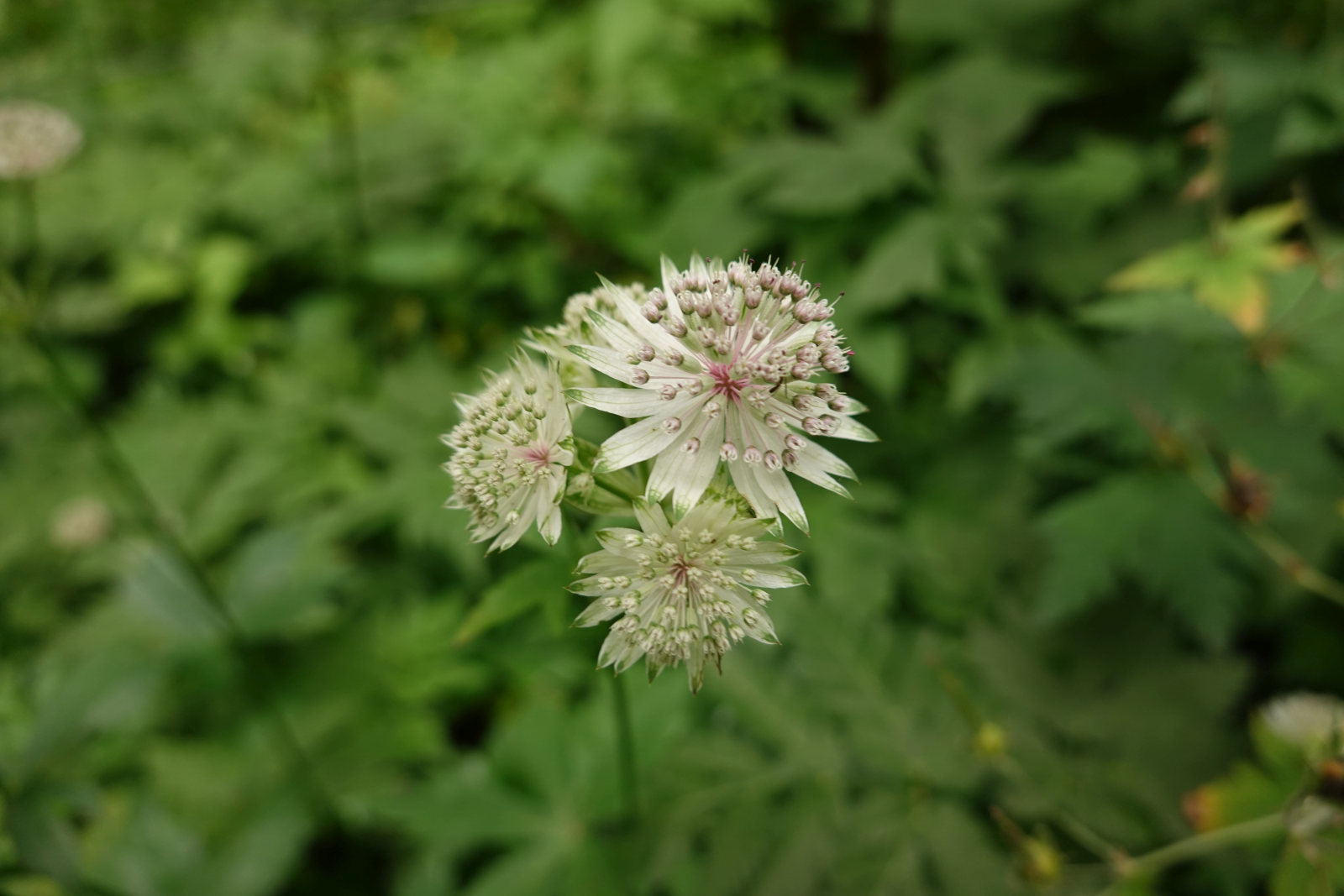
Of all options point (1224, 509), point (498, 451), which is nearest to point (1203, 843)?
point (1224, 509)

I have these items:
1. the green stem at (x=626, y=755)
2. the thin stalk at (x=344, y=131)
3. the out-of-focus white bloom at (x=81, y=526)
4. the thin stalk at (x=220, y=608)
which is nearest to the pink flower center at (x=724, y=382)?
the green stem at (x=626, y=755)

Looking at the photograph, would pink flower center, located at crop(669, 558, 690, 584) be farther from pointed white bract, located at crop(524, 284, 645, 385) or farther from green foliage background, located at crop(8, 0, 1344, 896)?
pointed white bract, located at crop(524, 284, 645, 385)

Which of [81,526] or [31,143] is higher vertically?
[31,143]

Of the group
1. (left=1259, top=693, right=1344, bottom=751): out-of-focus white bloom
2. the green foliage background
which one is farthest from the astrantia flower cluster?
(left=1259, top=693, right=1344, bottom=751): out-of-focus white bloom

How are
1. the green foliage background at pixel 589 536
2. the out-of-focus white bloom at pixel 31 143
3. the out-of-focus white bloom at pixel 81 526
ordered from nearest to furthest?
the green foliage background at pixel 589 536 → the out-of-focus white bloom at pixel 31 143 → the out-of-focus white bloom at pixel 81 526

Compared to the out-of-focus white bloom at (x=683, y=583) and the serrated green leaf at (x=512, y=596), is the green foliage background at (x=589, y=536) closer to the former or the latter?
the serrated green leaf at (x=512, y=596)

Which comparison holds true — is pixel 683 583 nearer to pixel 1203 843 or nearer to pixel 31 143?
pixel 1203 843

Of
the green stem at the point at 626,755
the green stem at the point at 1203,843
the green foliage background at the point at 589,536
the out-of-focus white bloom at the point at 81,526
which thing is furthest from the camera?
the out-of-focus white bloom at the point at 81,526

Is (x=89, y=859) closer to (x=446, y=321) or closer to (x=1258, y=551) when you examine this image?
(x=446, y=321)
